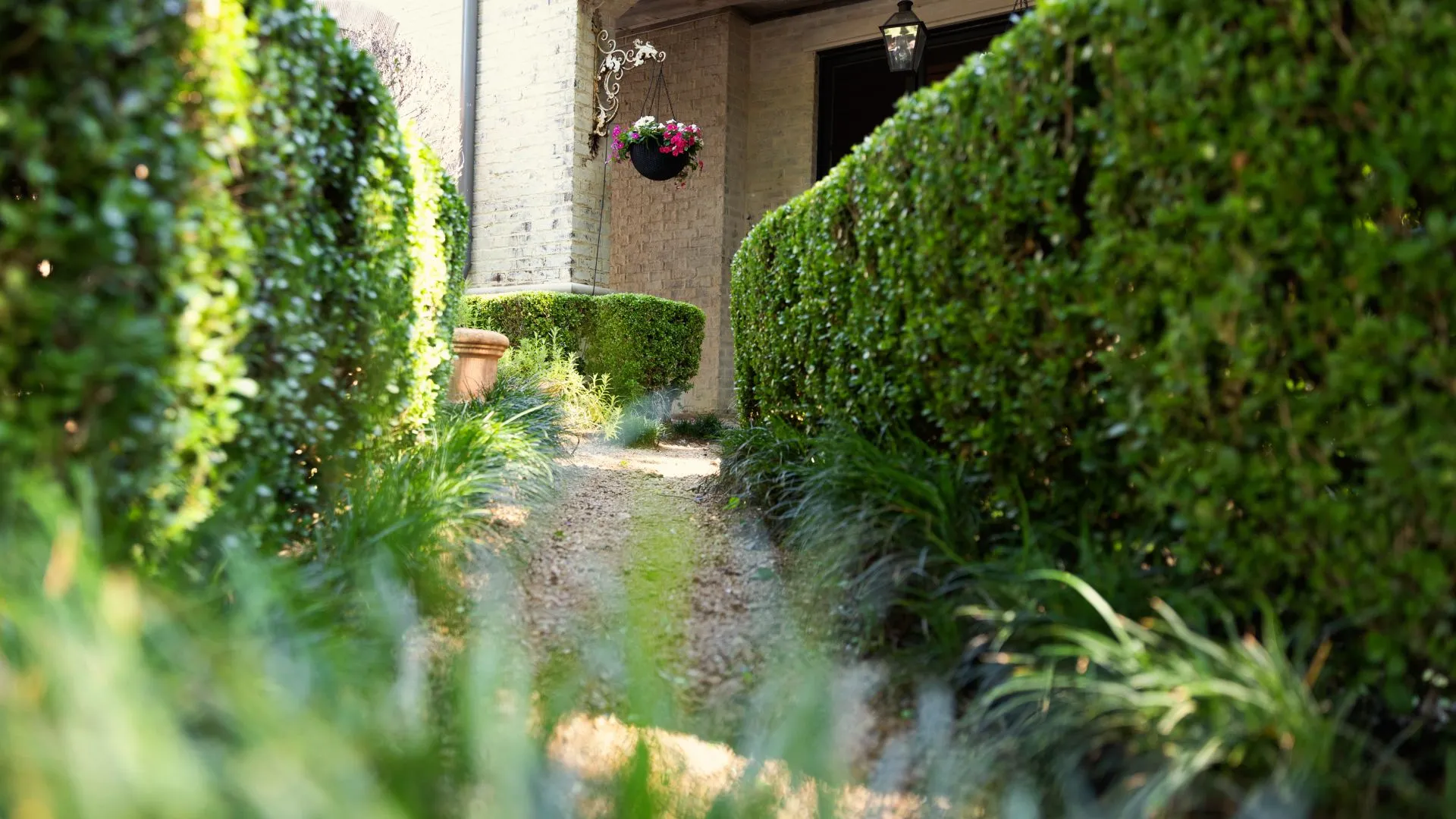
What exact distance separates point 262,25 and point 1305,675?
2.67 metres

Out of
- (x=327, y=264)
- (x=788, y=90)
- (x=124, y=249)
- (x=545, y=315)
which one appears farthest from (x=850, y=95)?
(x=124, y=249)

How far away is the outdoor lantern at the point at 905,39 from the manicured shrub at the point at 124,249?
18.4ft

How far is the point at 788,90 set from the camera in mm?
10688

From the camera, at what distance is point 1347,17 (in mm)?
1964

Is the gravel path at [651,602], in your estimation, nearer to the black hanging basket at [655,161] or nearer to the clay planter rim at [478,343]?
the clay planter rim at [478,343]

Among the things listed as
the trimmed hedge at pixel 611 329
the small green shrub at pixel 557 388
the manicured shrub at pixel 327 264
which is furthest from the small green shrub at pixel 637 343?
the manicured shrub at pixel 327 264

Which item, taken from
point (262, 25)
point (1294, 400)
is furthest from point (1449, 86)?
point (262, 25)

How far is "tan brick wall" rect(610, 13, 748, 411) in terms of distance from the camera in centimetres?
1065

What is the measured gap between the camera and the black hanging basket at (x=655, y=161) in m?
8.62

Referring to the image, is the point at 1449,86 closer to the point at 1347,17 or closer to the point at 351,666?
the point at 1347,17

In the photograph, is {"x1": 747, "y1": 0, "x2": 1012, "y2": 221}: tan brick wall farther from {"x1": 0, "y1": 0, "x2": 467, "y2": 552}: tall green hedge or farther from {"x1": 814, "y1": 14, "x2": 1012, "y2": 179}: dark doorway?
{"x1": 0, "y1": 0, "x2": 467, "y2": 552}: tall green hedge

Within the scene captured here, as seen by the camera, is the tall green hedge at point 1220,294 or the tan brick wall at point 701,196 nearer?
the tall green hedge at point 1220,294

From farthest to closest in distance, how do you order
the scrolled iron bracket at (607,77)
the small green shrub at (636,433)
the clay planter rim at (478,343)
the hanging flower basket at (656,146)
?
the scrolled iron bracket at (607,77) < the hanging flower basket at (656,146) < the small green shrub at (636,433) < the clay planter rim at (478,343)

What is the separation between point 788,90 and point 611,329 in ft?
13.7
